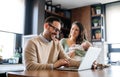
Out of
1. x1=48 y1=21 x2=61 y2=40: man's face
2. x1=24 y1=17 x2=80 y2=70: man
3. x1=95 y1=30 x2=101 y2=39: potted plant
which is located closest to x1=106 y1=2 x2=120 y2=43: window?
x1=95 y1=30 x2=101 y2=39: potted plant

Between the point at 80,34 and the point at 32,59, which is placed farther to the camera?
the point at 80,34

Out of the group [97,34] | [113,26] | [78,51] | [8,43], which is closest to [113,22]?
[113,26]

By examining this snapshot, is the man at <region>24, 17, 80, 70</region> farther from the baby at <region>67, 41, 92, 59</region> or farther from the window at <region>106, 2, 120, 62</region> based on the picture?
the window at <region>106, 2, 120, 62</region>

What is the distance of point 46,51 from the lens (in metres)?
1.79

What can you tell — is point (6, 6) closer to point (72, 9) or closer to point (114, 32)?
point (72, 9)

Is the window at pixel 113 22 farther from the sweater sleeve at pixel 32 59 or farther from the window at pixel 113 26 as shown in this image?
the sweater sleeve at pixel 32 59

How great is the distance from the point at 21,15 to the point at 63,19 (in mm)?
1586

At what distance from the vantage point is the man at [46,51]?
60.6 inches

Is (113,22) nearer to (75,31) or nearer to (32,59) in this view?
(75,31)

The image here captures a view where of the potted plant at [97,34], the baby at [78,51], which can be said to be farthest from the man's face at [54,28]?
the potted plant at [97,34]

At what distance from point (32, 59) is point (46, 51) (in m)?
0.25

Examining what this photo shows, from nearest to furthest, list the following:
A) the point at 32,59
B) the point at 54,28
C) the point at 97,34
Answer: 1. the point at 32,59
2. the point at 54,28
3. the point at 97,34

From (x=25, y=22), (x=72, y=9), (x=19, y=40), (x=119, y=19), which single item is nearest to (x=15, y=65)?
(x=19, y=40)

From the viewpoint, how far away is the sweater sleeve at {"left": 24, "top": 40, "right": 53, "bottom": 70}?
1.52 meters
